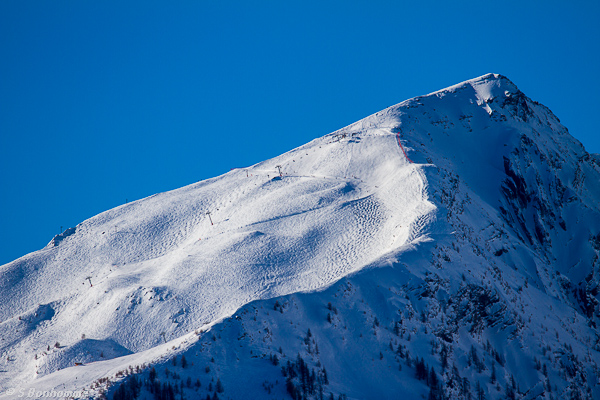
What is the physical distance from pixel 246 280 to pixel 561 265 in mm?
42739

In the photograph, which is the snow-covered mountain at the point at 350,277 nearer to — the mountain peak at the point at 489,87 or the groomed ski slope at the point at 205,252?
the groomed ski slope at the point at 205,252

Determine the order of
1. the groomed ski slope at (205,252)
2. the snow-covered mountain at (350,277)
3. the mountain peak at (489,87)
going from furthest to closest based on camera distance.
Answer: the mountain peak at (489,87)
the groomed ski slope at (205,252)
the snow-covered mountain at (350,277)

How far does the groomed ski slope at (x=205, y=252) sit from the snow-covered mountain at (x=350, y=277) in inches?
10.0

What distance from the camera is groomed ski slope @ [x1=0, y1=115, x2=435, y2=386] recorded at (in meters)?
60.4

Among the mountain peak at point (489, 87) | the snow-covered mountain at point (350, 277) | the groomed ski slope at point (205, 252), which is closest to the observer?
the snow-covered mountain at point (350, 277)

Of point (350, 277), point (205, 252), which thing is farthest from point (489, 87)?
point (350, 277)

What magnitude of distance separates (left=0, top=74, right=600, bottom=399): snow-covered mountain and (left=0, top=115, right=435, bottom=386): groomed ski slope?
253 millimetres

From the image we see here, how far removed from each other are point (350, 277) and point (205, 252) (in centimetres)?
2162

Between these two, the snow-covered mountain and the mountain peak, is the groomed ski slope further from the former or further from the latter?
the mountain peak

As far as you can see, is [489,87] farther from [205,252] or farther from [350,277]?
[350,277]

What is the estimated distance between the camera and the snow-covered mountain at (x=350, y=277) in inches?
1812

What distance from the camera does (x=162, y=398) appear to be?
38.7 meters

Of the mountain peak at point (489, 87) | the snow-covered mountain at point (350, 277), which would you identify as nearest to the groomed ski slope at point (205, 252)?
the snow-covered mountain at point (350, 277)

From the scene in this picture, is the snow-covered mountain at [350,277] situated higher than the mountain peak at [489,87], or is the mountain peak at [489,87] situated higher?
the mountain peak at [489,87]
